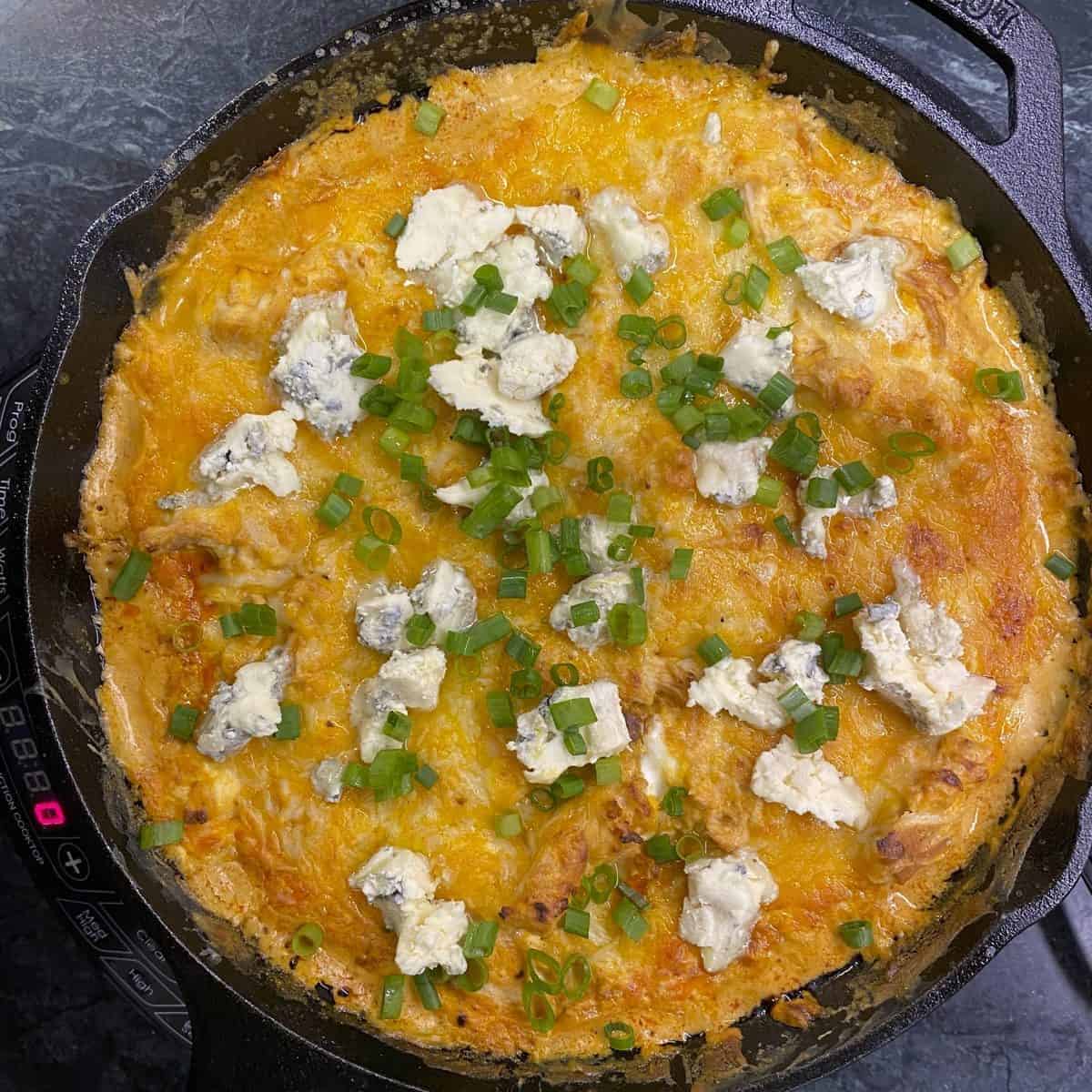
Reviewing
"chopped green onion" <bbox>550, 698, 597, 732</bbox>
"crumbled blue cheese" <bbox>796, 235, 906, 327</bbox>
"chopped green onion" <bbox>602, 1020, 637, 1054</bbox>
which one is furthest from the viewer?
"chopped green onion" <bbox>602, 1020, 637, 1054</bbox>

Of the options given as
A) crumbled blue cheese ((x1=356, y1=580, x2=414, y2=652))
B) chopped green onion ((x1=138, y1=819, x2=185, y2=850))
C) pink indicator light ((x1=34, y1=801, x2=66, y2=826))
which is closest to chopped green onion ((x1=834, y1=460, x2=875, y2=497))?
crumbled blue cheese ((x1=356, y1=580, x2=414, y2=652))

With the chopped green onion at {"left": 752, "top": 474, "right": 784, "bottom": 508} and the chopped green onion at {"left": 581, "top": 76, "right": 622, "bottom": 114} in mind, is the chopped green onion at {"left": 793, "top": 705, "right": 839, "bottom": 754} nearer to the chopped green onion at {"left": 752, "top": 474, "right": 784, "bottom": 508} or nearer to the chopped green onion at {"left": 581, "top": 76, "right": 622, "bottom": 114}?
the chopped green onion at {"left": 752, "top": 474, "right": 784, "bottom": 508}

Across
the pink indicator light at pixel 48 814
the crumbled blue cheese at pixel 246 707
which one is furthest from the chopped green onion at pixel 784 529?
the pink indicator light at pixel 48 814

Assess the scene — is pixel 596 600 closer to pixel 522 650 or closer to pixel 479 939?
pixel 522 650

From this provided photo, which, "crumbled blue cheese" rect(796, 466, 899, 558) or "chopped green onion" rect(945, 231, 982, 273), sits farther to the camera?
"chopped green onion" rect(945, 231, 982, 273)

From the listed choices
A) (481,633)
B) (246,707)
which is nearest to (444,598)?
(481,633)

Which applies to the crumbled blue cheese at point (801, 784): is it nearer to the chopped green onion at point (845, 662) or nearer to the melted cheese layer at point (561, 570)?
the melted cheese layer at point (561, 570)
